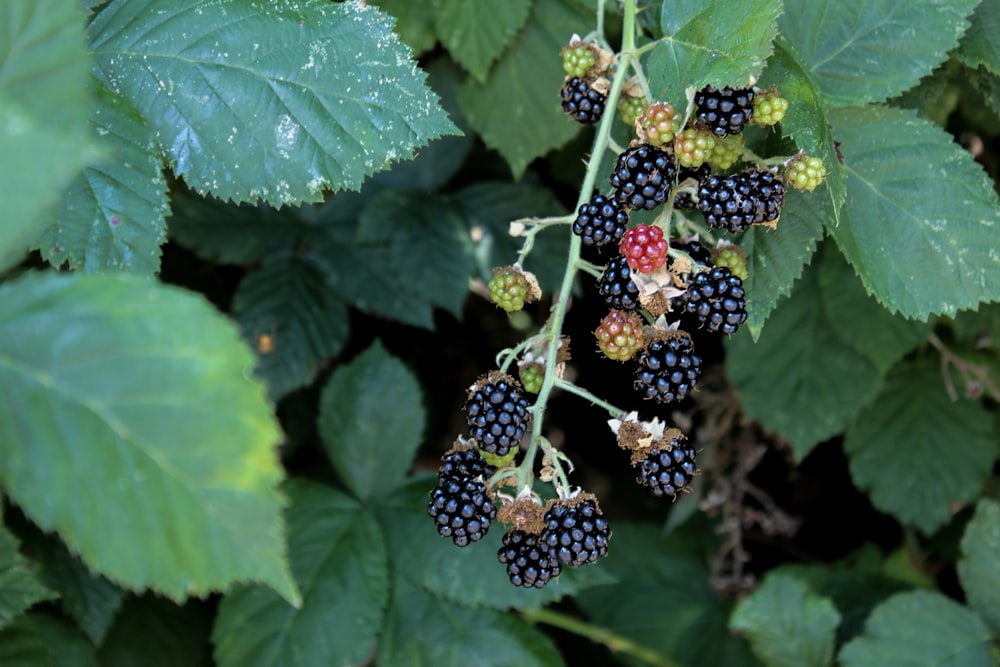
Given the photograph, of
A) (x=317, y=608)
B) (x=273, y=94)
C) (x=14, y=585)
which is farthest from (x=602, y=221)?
(x=14, y=585)

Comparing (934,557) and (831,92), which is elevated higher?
(831,92)

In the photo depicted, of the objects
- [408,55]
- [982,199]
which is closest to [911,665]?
[982,199]

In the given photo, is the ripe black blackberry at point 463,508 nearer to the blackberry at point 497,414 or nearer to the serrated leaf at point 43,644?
the blackberry at point 497,414

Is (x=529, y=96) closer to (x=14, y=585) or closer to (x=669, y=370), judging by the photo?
(x=669, y=370)

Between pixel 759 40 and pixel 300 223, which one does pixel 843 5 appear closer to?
pixel 759 40

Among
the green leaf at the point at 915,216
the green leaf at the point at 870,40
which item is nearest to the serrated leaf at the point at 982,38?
the green leaf at the point at 870,40

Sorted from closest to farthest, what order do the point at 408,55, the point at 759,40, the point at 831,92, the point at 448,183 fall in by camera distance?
the point at 759,40 < the point at 408,55 < the point at 831,92 < the point at 448,183
